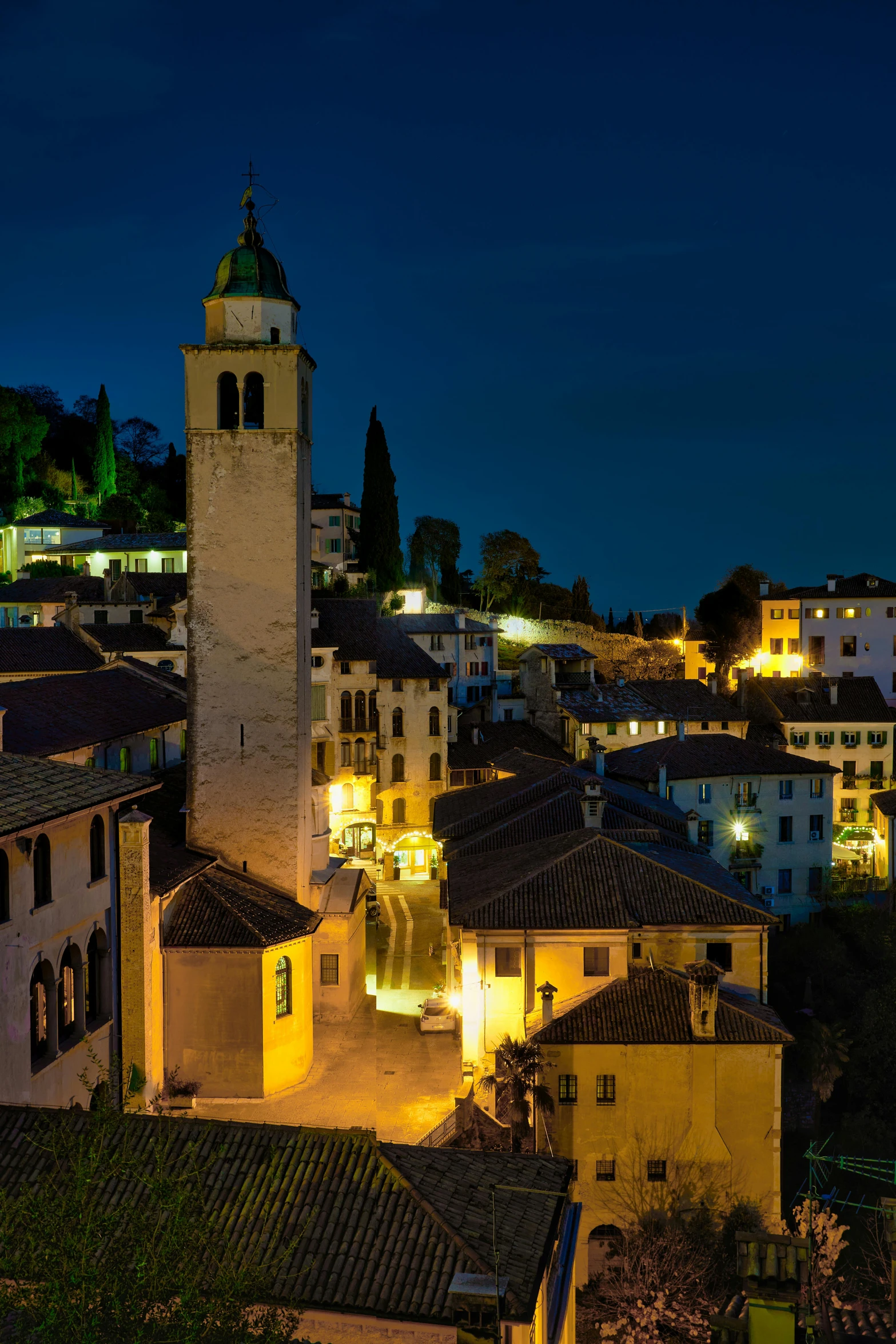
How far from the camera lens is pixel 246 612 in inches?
1080

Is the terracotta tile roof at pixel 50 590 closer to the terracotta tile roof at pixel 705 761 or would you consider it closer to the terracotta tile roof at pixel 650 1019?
the terracotta tile roof at pixel 705 761

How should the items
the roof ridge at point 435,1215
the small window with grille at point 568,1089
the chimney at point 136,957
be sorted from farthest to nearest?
1. the small window with grille at point 568,1089
2. the chimney at point 136,957
3. the roof ridge at point 435,1215

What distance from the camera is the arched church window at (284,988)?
80.3ft

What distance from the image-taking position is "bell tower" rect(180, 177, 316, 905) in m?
27.3

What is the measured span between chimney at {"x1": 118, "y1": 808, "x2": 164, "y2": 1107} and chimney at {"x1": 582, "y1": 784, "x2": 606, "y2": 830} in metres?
14.5

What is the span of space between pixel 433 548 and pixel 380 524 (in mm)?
15063

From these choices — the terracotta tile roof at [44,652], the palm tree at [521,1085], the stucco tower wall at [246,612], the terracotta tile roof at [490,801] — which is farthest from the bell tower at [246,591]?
the terracotta tile roof at [44,652]

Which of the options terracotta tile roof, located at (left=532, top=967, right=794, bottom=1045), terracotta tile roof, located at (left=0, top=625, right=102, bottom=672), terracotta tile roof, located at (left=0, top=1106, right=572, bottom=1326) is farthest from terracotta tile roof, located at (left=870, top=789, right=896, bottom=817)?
terracotta tile roof, located at (left=0, top=1106, right=572, bottom=1326)

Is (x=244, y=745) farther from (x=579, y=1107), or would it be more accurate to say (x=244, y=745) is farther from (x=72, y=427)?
(x=72, y=427)

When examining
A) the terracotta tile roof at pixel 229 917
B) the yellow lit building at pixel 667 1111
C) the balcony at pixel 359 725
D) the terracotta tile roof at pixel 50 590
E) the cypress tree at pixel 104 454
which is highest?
the cypress tree at pixel 104 454

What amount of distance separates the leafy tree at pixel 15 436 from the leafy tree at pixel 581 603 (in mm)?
43293

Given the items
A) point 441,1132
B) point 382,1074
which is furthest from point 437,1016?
point 441,1132

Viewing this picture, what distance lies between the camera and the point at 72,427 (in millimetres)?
92438

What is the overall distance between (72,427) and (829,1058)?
7900 centimetres
